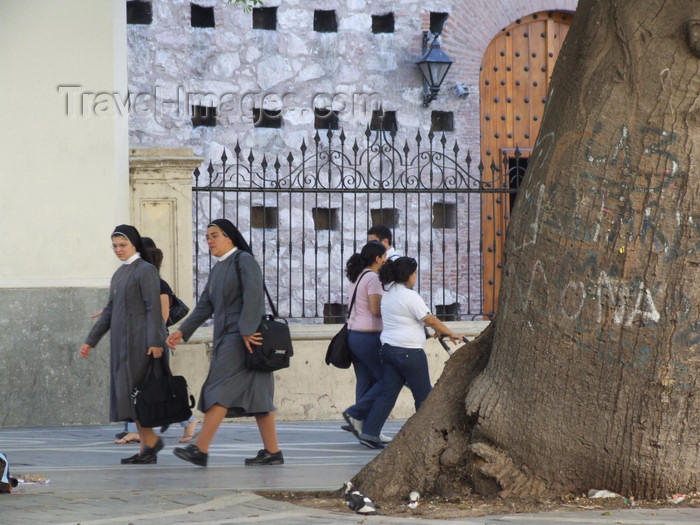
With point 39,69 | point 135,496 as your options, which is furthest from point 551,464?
point 39,69

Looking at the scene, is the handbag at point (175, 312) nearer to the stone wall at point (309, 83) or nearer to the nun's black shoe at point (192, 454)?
the nun's black shoe at point (192, 454)

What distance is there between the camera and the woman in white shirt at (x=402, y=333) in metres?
8.96

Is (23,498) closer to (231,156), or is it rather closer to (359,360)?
(359,360)

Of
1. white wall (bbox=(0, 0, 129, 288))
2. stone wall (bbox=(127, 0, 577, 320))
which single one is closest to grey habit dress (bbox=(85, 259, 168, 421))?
white wall (bbox=(0, 0, 129, 288))

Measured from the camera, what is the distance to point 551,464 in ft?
18.5

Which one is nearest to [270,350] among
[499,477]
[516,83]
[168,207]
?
[499,477]

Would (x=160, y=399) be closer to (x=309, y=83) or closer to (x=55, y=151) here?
(x=55, y=151)

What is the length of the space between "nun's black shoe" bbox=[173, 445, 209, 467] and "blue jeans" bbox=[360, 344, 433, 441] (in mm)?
2023

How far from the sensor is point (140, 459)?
7.99 m

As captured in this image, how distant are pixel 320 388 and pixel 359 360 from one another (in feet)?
7.10

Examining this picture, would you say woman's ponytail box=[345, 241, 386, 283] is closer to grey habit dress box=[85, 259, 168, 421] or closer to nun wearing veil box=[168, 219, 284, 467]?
nun wearing veil box=[168, 219, 284, 467]

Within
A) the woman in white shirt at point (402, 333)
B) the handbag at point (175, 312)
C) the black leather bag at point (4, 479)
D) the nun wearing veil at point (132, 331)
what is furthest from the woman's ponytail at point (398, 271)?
the black leather bag at point (4, 479)

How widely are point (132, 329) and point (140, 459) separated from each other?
93 cm

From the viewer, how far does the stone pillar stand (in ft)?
37.6
